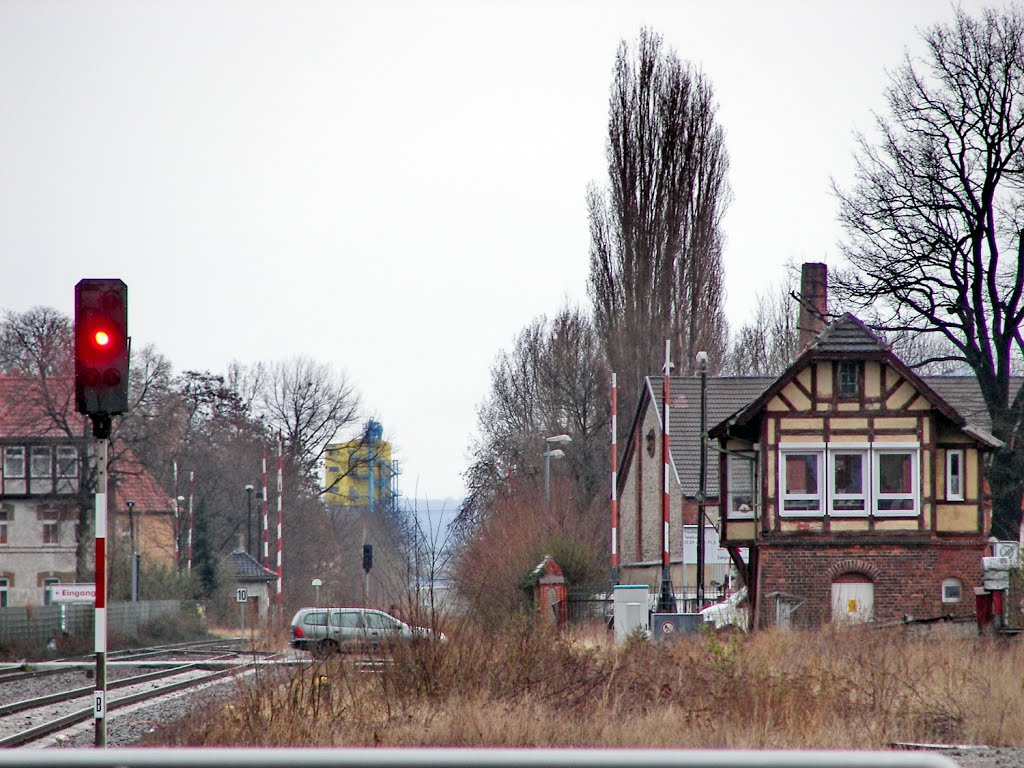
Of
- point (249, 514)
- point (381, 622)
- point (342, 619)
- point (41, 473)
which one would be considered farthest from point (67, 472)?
point (381, 622)

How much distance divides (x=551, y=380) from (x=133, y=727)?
49.3 metres

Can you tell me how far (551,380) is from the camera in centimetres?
6406

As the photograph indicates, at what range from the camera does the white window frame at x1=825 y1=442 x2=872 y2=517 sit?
3466cm

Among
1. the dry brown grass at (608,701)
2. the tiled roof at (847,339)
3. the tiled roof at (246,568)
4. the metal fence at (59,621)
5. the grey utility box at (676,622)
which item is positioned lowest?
the tiled roof at (246,568)

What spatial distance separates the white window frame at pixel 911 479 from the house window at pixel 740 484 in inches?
130

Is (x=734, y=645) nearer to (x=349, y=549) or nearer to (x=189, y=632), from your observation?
(x=189, y=632)

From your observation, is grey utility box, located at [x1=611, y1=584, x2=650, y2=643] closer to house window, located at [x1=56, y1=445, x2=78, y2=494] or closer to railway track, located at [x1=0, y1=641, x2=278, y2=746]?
railway track, located at [x1=0, y1=641, x2=278, y2=746]

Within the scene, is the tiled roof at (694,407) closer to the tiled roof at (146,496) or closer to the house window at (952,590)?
the house window at (952,590)

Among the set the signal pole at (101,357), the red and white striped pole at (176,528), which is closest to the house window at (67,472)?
the red and white striped pole at (176,528)

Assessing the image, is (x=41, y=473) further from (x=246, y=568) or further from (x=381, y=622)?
(x=381, y=622)

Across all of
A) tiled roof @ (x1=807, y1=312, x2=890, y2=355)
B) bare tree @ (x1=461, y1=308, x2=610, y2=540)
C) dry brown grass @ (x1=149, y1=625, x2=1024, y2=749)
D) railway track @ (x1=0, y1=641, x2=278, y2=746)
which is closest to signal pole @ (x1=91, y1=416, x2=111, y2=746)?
dry brown grass @ (x1=149, y1=625, x2=1024, y2=749)

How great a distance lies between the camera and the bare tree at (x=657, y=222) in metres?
52.8

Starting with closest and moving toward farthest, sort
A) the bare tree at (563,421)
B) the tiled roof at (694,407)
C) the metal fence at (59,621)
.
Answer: the metal fence at (59,621) < the tiled roof at (694,407) < the bare tree at (563,421)

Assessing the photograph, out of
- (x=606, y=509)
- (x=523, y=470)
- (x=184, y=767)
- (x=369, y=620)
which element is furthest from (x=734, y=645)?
(x=523, y=470)
